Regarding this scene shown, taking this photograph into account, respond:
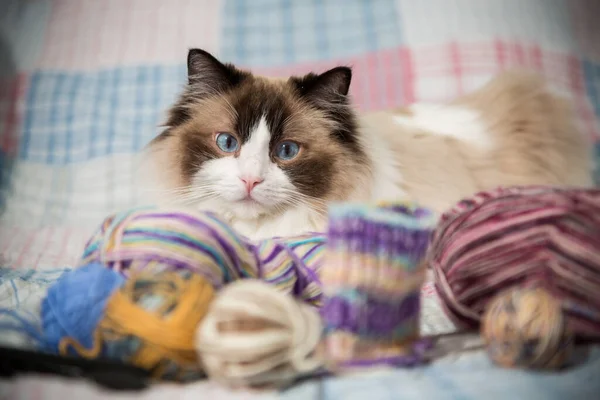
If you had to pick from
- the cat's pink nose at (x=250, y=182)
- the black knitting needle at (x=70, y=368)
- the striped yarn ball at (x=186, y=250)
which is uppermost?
the cat's pink nose at (x=250, y=182)

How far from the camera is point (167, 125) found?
1.29 metres

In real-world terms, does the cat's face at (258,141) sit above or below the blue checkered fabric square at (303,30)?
below

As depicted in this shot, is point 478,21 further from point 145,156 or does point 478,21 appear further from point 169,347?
point 169,347

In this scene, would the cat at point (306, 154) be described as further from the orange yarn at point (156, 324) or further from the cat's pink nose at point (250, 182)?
the orange yarn at point (156, 324)

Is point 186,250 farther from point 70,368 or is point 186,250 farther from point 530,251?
point 530,251

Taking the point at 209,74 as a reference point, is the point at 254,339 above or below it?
below

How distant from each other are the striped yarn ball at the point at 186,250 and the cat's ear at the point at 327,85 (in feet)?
1.54

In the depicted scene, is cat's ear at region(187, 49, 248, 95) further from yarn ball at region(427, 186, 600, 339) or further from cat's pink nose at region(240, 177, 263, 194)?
yarn ball at region(427, 186, 600, 339)

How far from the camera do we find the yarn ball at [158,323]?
66 cm

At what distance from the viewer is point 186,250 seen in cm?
74

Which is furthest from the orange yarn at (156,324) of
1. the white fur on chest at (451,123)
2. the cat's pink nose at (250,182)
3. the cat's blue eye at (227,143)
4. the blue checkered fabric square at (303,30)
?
the blue checkered fabric square at (303,30)

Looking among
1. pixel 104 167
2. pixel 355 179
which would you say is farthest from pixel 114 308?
pixel 104 167

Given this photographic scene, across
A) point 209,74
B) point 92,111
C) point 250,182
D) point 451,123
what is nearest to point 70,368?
point 250,182

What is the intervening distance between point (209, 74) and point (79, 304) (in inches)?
26.3
